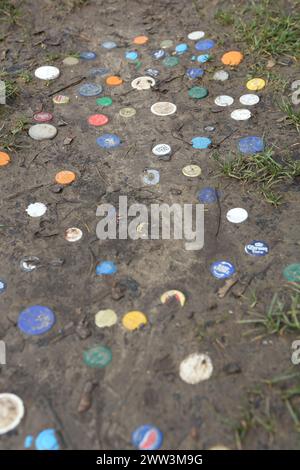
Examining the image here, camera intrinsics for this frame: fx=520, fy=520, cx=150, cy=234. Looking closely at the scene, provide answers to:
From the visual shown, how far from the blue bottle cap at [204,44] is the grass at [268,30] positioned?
0.19m

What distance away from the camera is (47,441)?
182 cm

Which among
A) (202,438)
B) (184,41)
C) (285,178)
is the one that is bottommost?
(202,438)

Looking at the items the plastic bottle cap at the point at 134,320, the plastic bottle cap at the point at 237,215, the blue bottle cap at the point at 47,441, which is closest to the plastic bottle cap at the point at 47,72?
the plastic bottle cap at the point at 237,215

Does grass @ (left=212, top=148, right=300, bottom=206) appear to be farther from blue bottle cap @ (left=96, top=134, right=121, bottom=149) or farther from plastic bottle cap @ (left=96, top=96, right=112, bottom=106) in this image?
plastic bottle cap @ (left=96, top=96, right=112, bottom=106)

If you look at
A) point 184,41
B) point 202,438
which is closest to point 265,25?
point 184,41

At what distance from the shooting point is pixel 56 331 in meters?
2.14

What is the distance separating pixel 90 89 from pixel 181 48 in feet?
2.50

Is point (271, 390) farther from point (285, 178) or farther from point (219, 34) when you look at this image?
point (219, 34)

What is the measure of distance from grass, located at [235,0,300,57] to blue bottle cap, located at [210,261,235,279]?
181 centimetres

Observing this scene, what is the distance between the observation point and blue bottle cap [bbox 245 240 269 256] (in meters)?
2.38

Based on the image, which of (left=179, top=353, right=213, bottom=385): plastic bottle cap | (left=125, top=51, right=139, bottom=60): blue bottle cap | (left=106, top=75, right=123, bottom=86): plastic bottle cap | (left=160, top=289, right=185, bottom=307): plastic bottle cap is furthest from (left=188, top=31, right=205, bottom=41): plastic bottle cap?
(left=179, top=353, right=213, bottom=385): plastic bottle cap

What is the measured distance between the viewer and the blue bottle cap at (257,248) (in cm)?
238

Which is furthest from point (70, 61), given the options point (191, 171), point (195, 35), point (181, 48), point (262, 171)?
point (262, 171)

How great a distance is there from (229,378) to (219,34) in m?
2.65
